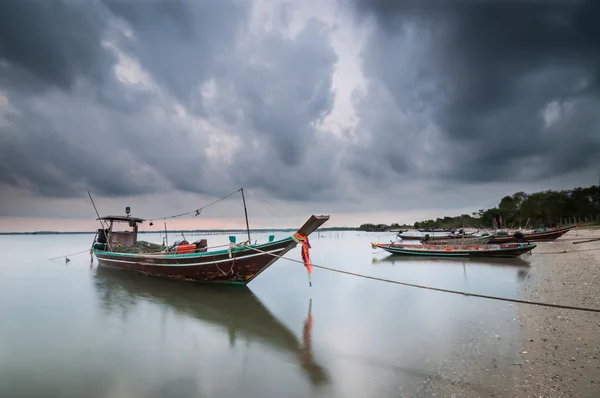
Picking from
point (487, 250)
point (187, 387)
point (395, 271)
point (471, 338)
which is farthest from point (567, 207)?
point (187, 387)

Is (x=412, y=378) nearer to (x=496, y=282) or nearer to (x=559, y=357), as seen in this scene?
(x=559, y=357)

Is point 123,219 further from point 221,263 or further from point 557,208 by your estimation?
point 557,208

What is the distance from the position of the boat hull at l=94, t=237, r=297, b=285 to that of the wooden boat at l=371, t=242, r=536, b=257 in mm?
20618

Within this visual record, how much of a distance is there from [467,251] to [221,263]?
76.2 ft

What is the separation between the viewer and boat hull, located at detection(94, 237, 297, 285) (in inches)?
498

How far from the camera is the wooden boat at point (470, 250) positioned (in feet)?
81.6

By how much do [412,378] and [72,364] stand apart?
7921 millimetres

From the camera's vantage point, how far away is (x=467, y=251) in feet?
87.5

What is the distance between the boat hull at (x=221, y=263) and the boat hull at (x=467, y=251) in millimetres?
20613

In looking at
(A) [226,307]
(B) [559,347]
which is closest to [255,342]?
(A) [226,307]

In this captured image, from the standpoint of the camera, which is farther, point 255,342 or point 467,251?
point 467,251

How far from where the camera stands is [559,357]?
19.3 ft

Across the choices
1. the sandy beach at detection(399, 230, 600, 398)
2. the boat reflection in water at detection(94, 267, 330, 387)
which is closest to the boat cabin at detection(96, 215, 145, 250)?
the boat reflection in water at detection(94, 267, 330, 387)

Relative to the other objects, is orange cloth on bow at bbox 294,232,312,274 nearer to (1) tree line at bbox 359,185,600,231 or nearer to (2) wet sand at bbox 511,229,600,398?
(2) wet sand at bbox 511,229,600,398
